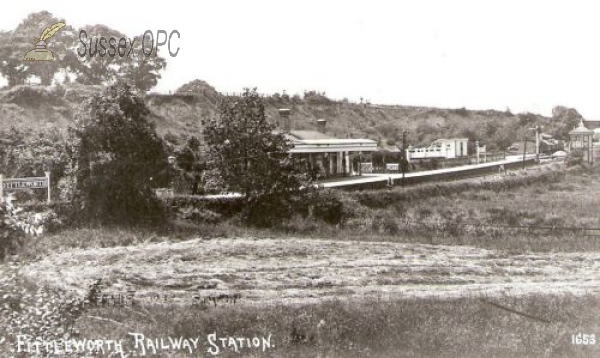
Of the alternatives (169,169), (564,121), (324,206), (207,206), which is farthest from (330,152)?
(564,121)

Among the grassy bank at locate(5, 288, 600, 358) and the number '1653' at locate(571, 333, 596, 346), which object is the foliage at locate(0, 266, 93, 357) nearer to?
the grassy bank at locate(5, 288, 600, 358)

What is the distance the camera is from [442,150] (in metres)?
35.8

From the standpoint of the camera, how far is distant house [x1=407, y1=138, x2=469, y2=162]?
35.2 meters

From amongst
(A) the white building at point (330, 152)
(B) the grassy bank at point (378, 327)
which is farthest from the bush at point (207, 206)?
(B) the grassy bank at point (378, 327)

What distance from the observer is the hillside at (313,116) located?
30.0 metres

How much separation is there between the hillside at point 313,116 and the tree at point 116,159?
946 cm

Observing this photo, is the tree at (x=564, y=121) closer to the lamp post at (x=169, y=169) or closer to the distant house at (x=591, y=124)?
the distant house at (x=591, y=124)

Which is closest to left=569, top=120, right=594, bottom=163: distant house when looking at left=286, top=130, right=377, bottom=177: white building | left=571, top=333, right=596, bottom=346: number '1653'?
Answer: left=286, top=130, right=377, bottom=177: white building

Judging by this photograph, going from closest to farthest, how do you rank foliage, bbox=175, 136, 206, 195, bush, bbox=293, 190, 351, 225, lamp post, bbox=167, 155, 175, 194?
lamp post, bbox=167, 155, 175, 194 → bush, bbox=293, 190, 351, 225 → foliage, bbox=175, 136, 206, 195

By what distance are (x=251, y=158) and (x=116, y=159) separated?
16.0 ft

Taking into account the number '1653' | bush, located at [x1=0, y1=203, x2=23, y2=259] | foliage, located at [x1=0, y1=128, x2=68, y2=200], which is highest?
foliage, located at [x1=0, y1=128, x2=68, y2=200]

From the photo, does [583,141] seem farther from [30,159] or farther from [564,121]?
[30,159]

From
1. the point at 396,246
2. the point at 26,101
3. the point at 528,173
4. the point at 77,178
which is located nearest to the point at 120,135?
the point at 77,178

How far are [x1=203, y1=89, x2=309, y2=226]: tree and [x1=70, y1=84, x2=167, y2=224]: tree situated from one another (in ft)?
7.79
